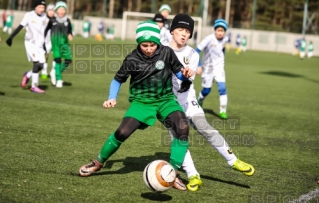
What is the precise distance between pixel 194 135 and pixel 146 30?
4349 millimetres

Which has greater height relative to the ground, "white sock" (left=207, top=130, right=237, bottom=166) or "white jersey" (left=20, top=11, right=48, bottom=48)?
"white jersey" (left=20, top=11, right=48, bottom=48)

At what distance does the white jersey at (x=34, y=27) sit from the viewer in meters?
14.2

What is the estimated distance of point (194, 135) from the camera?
10.0 metres

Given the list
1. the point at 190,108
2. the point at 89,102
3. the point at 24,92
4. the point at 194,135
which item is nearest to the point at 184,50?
the point at 190,108

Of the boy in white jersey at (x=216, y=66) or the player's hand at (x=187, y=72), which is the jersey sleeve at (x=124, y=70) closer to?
the player's hand at (x=187, y=72)

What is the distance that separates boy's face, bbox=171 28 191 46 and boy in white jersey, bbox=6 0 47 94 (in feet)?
26.6

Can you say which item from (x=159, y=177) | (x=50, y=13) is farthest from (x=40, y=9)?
(x=159, y=177)

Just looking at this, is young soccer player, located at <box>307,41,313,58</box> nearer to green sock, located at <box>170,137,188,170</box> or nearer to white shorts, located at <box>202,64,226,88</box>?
white shorts, located at <box>202,64,226,88</box>

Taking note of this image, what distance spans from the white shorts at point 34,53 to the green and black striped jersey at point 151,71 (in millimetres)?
8314

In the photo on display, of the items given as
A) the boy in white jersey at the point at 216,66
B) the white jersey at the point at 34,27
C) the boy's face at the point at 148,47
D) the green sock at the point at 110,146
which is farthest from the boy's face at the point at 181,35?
the white jersey at the point at 34,27

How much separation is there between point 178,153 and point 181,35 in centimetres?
145

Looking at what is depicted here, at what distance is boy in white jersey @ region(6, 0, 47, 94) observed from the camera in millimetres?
13973

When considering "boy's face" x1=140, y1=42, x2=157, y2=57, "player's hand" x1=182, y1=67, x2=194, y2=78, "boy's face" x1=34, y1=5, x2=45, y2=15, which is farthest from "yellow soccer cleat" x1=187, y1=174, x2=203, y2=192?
"boy's face" x1=34, y1=5, x2=45, y2=15

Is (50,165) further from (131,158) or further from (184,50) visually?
(184,50)
